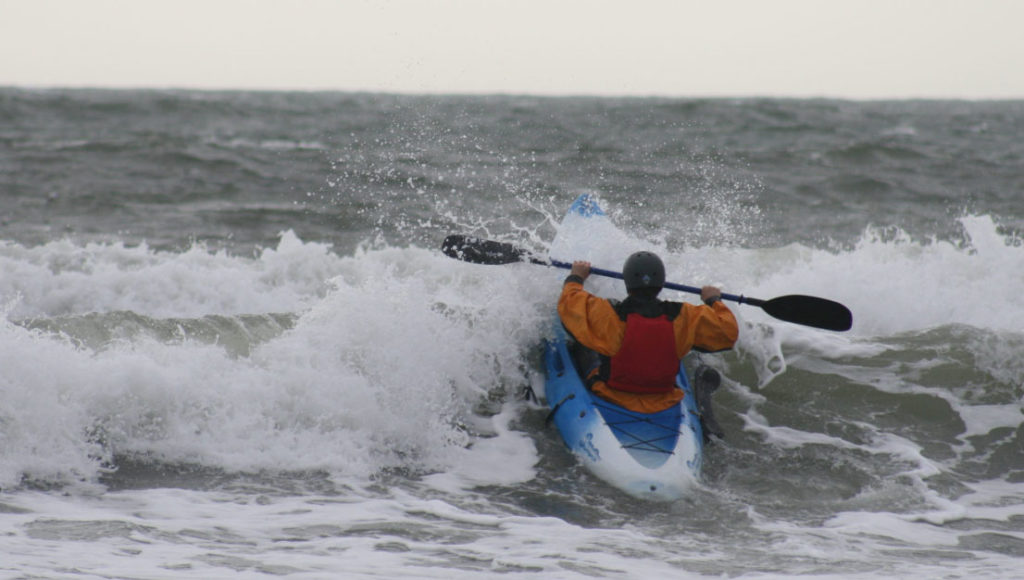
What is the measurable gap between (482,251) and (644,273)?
1.44 meters

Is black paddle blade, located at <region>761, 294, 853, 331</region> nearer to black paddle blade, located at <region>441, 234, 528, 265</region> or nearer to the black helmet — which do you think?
the black helmet

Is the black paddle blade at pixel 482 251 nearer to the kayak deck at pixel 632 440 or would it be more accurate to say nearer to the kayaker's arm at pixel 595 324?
the kayak deck at pixel 632 440

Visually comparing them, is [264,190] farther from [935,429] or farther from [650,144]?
[935,429]

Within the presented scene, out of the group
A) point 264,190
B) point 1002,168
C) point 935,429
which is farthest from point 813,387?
point 1002,168

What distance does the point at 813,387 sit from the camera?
7.12 meters

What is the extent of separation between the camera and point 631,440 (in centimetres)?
551

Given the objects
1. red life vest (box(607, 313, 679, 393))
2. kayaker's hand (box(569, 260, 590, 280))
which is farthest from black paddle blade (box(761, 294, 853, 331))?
kayaker's hand (box(569, 260, 590, 280))

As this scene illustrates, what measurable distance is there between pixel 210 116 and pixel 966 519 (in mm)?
24010

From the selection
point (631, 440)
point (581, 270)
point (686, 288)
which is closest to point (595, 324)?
point (581, 270)

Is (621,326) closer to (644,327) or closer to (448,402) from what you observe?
(644,327)

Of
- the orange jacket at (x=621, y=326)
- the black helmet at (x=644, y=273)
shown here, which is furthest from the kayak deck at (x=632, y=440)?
the black helmet at (x=644, y=273)

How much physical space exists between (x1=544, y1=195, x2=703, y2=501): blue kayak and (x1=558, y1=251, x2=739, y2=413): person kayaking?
15 cm

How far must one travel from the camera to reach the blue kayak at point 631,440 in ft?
17.3

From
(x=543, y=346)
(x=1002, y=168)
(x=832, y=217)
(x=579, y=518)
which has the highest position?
(x=1002, y=168)
